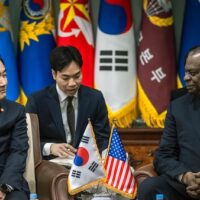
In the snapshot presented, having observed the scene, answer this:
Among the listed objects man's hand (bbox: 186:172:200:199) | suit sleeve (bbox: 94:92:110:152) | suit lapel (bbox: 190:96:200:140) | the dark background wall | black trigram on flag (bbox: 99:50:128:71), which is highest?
the dark background wall

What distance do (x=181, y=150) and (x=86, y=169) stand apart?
0.57 metres

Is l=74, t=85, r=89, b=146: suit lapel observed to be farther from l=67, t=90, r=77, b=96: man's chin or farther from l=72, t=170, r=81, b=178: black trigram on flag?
l=72, t=170, r=81, b=178: black trigram on flag

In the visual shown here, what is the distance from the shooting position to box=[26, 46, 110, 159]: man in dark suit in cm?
443

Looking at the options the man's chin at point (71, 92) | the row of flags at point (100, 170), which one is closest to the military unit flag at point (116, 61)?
the man's chin at point (71, 92)

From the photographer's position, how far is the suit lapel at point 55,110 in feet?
14.7

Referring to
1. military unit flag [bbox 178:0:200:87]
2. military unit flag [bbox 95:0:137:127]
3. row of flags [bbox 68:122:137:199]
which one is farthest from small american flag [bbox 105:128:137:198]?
military unit flag [bbox 178:0:200:87]

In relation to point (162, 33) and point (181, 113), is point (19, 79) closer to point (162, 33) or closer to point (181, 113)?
point (162, 33)

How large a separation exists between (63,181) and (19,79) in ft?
6.63

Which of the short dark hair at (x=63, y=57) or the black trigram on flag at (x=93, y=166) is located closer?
the black trigram on flag at (x=93, y=166)

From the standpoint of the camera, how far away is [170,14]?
Answer: 5.57 metres

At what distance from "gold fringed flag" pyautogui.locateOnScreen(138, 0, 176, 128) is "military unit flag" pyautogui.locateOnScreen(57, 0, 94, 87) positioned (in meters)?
0.45

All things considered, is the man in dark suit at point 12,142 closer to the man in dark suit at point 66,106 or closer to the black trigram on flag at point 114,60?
the man in dark suit at point 66,106

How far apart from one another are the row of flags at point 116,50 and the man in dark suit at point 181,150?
1.50 metres

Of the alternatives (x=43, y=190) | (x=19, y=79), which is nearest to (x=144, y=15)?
(x=19, y=79)
